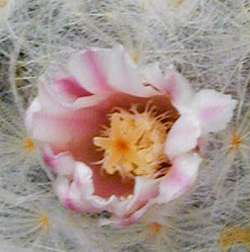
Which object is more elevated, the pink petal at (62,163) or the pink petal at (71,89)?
the pink petal at (71,89)

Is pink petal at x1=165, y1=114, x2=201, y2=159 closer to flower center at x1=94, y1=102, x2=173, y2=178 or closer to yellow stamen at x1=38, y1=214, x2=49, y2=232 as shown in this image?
flower center at x1=94, y1=102, x2=173, y2=178

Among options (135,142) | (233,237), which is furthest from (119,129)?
(233,237)

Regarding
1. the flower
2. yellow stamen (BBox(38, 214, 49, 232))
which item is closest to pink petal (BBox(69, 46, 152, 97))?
the flower

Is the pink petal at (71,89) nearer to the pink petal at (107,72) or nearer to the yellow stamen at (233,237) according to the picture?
the pink petal at (107,72)

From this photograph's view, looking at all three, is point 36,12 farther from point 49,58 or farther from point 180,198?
point 180,198

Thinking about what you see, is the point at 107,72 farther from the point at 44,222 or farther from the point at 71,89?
the point at 44,222

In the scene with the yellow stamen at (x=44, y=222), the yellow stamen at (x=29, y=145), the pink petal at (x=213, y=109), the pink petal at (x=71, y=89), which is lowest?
the yellow stamen at (x=44, y=222)

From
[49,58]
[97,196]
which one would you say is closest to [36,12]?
[49,58]

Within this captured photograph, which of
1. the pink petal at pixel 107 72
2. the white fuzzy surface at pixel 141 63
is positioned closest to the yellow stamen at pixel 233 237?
the white fuzzy surface at pixel 141 63
